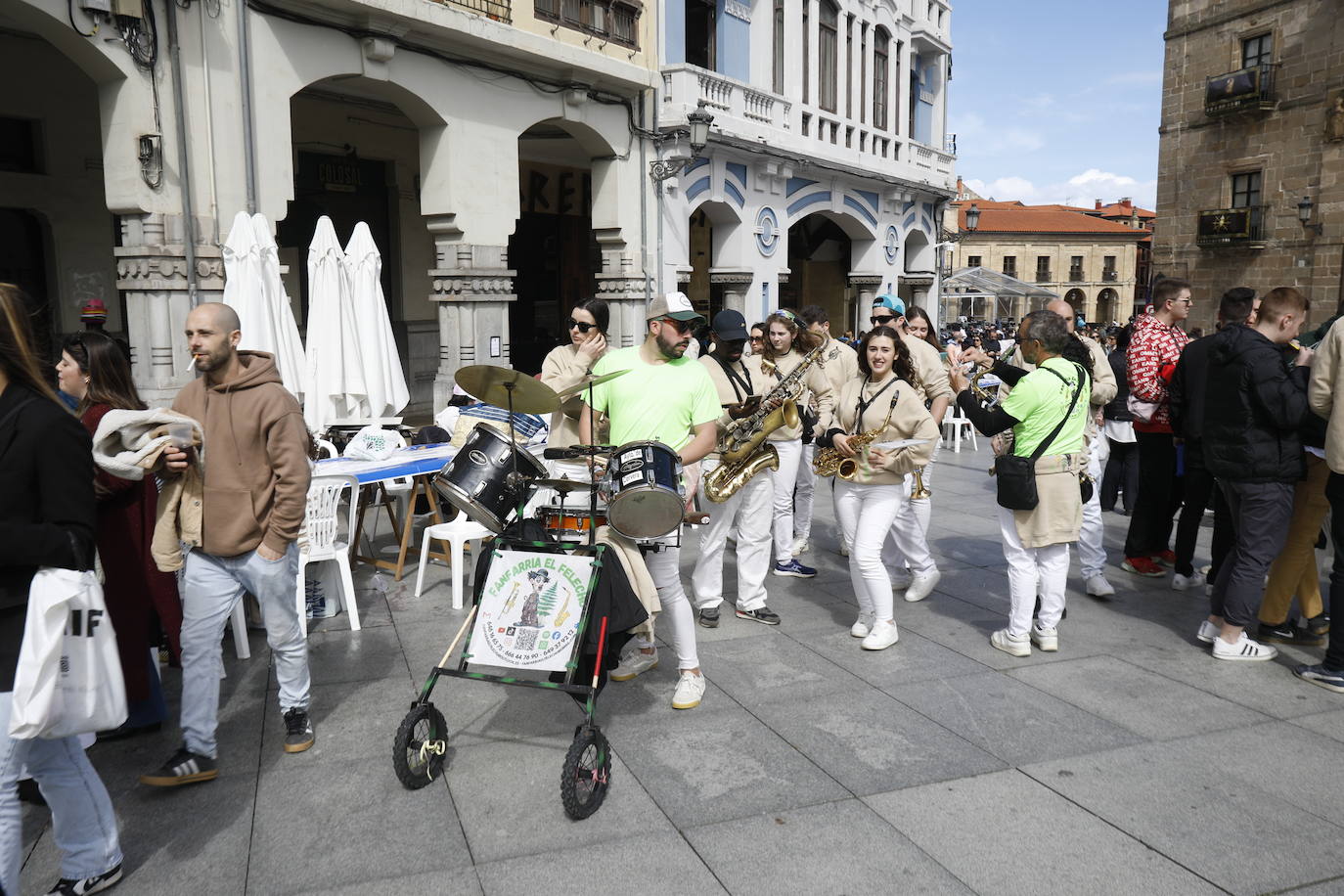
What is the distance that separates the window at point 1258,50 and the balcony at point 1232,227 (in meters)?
3.97

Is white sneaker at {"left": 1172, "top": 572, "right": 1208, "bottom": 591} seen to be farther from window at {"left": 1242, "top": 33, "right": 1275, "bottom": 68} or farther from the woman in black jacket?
window at {"left": 1242, "top": 33, "right": 1275, "bottom": 68}

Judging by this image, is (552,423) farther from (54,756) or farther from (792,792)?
(54,756)

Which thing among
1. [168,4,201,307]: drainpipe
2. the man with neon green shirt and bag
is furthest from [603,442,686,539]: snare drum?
[168,4,201,307]: drainpipe

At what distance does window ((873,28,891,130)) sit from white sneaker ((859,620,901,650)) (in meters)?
16.5

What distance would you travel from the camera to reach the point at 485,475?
371 cm

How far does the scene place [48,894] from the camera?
9.60 ft

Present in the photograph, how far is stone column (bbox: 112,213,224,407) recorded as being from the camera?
9.00 metres

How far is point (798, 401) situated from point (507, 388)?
3069 millimetres

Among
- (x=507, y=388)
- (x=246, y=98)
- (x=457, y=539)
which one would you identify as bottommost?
(x=457, y=539)

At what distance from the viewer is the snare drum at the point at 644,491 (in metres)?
3.66

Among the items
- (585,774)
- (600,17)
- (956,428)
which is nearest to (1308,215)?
(956,428)

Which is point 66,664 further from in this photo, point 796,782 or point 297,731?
point 796,782

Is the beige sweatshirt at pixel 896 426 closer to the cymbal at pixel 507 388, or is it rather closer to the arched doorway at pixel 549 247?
the cymbal at pixel 507 388

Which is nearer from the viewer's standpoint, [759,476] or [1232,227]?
[759,476]
